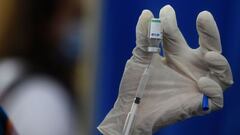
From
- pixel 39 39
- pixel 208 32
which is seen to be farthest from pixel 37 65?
pixel 208 32

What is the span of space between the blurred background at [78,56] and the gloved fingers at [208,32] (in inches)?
8.7

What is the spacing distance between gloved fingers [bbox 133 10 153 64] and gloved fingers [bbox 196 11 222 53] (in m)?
0.14

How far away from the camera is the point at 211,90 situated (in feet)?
→ 3.64

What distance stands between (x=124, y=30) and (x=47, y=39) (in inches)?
13.4

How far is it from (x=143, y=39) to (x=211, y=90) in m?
0.22

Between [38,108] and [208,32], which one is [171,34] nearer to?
[208,32]

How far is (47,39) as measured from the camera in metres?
1.05

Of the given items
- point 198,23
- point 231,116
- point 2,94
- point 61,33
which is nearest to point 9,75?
point 2,94

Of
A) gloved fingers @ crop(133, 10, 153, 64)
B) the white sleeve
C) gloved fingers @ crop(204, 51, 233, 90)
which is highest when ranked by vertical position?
gloved fingers @ crop(133, 10, 153, 64)

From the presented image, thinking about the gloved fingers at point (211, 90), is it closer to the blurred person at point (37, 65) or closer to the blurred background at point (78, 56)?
the blurred background at point (78, 56)

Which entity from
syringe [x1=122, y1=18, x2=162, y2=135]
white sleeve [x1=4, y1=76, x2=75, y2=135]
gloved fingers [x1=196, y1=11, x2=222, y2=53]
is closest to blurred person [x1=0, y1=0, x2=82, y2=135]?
white sleeve [x1=4, y1=76, x2=75, y2=135]

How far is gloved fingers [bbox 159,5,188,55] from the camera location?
1.13m

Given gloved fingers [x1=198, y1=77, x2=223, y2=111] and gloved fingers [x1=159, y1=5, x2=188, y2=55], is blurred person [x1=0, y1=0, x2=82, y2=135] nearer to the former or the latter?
gloved fingers [x1=159, y1=5, x2=188, y2=55]

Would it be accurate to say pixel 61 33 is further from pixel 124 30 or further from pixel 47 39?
pixel 124 30
